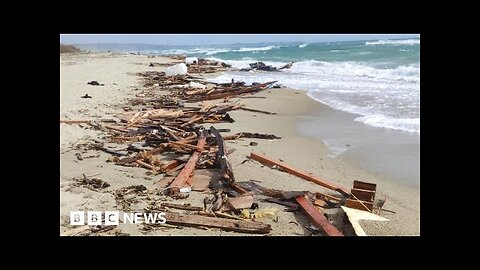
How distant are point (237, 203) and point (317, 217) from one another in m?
0.94

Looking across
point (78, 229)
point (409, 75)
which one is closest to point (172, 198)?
point (78, 229)

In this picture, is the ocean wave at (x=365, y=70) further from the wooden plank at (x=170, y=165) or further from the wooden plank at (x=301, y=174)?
the wooden plank at (x=170, y=165)

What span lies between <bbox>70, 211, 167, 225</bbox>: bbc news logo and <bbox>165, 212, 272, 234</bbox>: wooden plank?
13 centimetres

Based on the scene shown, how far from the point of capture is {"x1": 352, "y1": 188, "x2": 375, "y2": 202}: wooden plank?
4.75 meters

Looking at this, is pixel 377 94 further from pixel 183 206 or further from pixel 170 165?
pixel 183 206

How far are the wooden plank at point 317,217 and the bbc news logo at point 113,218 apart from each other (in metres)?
1.54

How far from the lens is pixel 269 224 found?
14.1 ft

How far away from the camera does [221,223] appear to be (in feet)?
14.0

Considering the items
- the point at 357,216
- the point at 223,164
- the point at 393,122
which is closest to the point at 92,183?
the point at 223,164

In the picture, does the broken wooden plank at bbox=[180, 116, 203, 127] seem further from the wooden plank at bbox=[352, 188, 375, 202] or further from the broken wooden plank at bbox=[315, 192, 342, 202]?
the wooden plank at bbox=[352, 188, 375, 202]

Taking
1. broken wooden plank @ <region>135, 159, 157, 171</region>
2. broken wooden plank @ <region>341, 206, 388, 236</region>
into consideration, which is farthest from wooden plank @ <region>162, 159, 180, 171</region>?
broken wooden plank @ <region>341, 206, 388, 236</region>

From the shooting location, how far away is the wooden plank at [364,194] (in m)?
4.75
